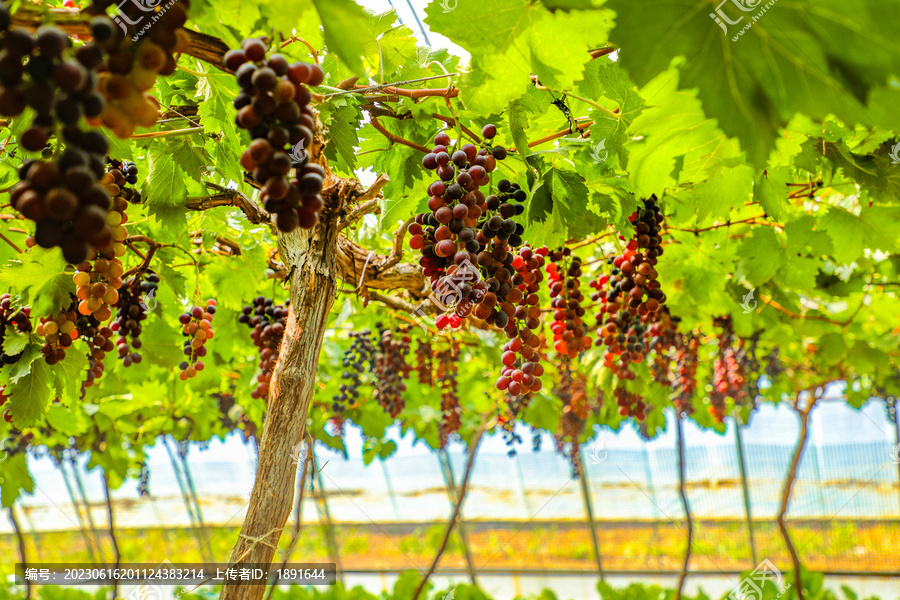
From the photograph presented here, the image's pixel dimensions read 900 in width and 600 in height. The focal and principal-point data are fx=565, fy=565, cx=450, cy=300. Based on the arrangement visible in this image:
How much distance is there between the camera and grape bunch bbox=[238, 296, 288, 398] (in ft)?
7.70

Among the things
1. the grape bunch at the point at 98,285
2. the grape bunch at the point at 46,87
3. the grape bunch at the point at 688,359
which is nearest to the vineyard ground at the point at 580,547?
the grape bunch at the point at 688,359

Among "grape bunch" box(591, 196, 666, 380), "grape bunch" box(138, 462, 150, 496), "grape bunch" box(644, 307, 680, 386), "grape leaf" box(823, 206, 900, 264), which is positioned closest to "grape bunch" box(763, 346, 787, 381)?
"grape bunch" box(644, 307, 680, 386)

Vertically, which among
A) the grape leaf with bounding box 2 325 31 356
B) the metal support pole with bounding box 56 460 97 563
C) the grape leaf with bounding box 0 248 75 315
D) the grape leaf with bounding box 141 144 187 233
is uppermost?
the grape leaf with bounding box 141 144 187 233

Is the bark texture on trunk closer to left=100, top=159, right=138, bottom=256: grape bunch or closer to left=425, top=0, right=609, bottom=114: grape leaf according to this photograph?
left=100, top=159, right=138, bottom=256: grape bunch

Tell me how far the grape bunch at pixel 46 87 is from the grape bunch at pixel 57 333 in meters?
1.22

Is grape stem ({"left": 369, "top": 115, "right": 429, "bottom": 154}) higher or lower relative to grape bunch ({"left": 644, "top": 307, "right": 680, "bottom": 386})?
higher

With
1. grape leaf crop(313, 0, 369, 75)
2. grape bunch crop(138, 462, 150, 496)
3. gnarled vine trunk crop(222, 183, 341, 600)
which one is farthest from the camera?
grape bunch crop(138, 462, 150, 496)

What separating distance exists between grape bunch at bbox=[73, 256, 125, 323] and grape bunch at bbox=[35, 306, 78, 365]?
0.20m

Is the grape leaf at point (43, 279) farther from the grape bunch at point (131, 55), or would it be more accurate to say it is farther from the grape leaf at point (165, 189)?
the grape bunch at point (131, 55)

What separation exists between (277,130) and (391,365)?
3483mm

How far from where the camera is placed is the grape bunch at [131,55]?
21.7 inches

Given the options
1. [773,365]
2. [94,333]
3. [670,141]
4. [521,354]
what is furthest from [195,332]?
[773,365]

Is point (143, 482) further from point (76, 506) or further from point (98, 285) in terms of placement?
point (76, 506)

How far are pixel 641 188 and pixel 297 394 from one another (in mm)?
1040
